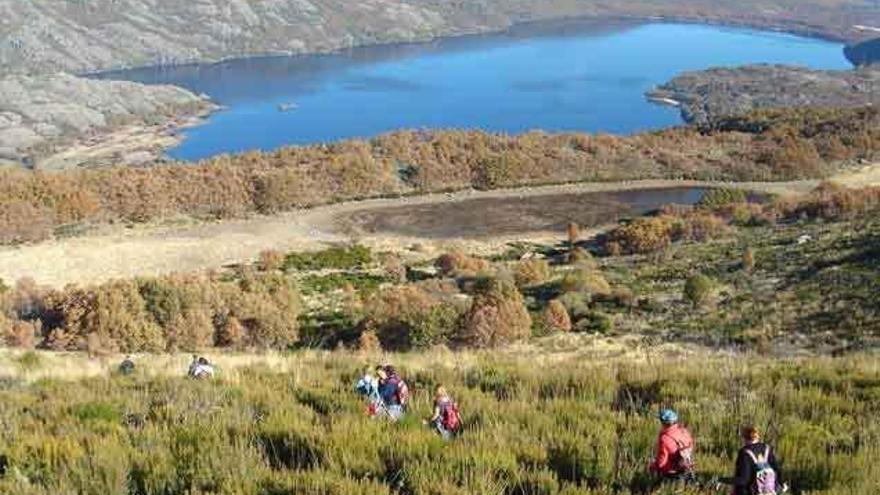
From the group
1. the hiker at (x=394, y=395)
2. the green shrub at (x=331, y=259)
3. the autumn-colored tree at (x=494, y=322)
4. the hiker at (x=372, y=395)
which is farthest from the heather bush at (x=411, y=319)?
the hiker at (x=394, y=395)

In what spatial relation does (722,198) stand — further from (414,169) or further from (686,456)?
(686,456)

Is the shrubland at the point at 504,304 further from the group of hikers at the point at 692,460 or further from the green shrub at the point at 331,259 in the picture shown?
the group of hikers at the point at 692,460

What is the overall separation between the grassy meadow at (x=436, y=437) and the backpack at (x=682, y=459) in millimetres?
231

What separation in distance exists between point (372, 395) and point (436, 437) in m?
2.51

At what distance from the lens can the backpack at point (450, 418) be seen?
9167 millimetres

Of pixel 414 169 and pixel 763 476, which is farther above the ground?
pixel 763 476

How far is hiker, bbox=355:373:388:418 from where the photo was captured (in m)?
9.88

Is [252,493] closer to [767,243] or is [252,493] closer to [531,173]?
[767,243]

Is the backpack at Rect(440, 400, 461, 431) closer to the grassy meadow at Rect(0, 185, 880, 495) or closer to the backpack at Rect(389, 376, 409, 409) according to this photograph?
the grassy meadow at Rect(0, 185, 880, 495)

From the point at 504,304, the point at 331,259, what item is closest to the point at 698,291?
the point at 504,304

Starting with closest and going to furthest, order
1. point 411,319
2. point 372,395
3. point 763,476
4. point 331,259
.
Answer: point 763,476
point 372,395
point 411,319
point 331,259

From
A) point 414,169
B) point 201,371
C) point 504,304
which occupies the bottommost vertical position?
point 414,169

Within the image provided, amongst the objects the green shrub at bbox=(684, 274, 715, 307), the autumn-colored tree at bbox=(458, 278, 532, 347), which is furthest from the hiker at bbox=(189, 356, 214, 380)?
the green shrub at bbox=(684, 274, 715, 307)

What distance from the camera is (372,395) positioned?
1076 centimetres
